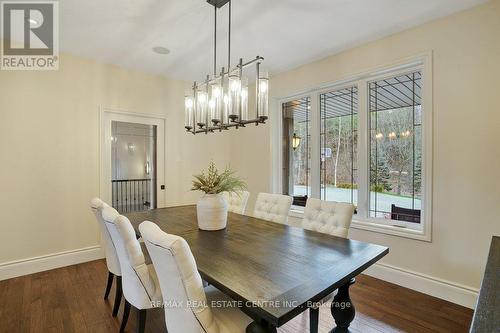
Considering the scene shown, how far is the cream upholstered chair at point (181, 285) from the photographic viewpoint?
44.7 inches

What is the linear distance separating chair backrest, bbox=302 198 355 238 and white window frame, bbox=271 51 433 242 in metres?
1.13

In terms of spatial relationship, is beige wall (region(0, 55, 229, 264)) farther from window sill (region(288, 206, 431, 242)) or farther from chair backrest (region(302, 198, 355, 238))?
window sill (region(288, 206, 431, 242))

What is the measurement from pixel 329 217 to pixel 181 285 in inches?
59.2

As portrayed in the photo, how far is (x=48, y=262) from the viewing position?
322cm

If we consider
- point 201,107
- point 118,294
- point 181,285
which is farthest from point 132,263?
point 201,107

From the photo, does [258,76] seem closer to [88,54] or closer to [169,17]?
[169,17]

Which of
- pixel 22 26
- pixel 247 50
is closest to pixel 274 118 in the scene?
pixel 247 50

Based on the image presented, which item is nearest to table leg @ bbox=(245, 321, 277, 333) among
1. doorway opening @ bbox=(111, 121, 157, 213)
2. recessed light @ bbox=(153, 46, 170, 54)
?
recessed light @ bbox=(153, 46, 170, 54)

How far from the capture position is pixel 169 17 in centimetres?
251

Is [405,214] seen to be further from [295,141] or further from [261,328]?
[261,328]

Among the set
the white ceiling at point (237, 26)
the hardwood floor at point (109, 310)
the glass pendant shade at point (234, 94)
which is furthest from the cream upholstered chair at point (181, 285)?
the white ceiling at point (237, 26)

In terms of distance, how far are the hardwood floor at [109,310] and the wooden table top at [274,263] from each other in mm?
806

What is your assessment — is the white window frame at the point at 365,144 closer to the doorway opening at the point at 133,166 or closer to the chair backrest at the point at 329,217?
the chair backrest at the point at 329,217

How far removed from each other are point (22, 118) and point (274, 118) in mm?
3435
